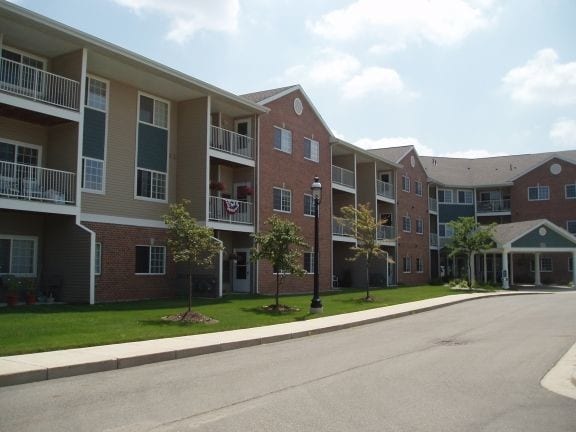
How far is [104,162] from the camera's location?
23.7 meters

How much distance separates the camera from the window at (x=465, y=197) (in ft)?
185

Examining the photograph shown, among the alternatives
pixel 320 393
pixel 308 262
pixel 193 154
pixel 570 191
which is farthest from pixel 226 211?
pixel 570 191

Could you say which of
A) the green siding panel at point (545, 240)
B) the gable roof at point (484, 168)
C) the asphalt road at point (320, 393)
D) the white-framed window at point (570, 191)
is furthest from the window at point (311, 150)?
the white-framed window at point (570, 191)

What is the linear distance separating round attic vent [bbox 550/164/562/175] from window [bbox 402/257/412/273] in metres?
17.1

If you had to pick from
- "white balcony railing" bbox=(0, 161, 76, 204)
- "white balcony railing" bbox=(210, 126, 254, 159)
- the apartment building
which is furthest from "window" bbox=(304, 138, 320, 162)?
"white balcony railing" bbox=(0, 161, 76, 204)

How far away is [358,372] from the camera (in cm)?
1023

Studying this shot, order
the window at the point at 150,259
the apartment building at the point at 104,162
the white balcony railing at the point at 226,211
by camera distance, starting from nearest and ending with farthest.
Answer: the apartment building at the point at 104,162, the window at the point at 150,259, the white balcony railing at the point at 226,211

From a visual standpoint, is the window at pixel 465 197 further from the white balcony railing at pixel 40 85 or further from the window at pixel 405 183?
the white balcony railing at pixel 40 85

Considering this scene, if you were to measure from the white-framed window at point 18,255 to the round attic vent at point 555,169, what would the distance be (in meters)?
45.9

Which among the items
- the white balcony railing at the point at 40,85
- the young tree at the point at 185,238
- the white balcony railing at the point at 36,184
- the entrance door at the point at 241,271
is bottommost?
the entrance door at the point at 241,271

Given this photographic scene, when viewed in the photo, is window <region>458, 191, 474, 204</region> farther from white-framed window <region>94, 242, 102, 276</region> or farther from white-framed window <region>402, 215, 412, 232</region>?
white-framed window <region>94, 242, 102, 276</region>

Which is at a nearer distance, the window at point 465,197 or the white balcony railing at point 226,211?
the white balcony railing at point 226,211

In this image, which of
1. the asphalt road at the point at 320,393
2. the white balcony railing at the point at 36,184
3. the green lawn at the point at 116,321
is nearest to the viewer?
the asphalt road at the point at 320,393

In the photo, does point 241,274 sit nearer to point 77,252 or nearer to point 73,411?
point 77,252
